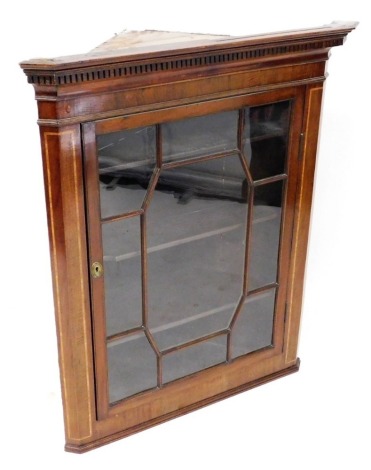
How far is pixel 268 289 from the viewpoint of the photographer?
1.69 metres

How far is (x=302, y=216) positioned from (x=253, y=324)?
26cm

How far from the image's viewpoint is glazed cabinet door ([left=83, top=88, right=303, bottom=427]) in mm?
1395

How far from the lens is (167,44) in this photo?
1.34m

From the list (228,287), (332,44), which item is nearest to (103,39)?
(332,44)

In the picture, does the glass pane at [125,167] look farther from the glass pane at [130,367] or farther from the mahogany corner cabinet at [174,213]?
→ the glass pane at [130,367]

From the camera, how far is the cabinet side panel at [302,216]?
1.56 meters

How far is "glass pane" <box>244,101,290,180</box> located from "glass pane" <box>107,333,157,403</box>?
0.41m

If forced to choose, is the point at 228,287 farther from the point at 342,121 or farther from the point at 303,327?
the point at 342,121

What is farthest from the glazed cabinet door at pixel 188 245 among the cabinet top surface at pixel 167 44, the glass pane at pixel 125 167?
the cabinet top surface at pixel 167 44

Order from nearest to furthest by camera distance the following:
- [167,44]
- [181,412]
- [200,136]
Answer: [167,44], [200,136], [181,412]

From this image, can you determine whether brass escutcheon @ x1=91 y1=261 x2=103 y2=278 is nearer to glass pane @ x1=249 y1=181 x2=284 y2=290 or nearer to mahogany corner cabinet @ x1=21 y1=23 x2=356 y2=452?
mahogany corner cabinet @ x1=21 y1=23 x2=356 y2=452

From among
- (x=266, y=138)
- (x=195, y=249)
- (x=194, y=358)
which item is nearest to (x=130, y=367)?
(x=194, y=358)

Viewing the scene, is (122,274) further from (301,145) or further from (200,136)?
(301,145)

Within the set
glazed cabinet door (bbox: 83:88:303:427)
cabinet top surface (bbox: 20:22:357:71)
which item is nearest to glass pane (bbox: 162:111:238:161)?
glazed cabinet door (bbox: 83:88:303:427)
